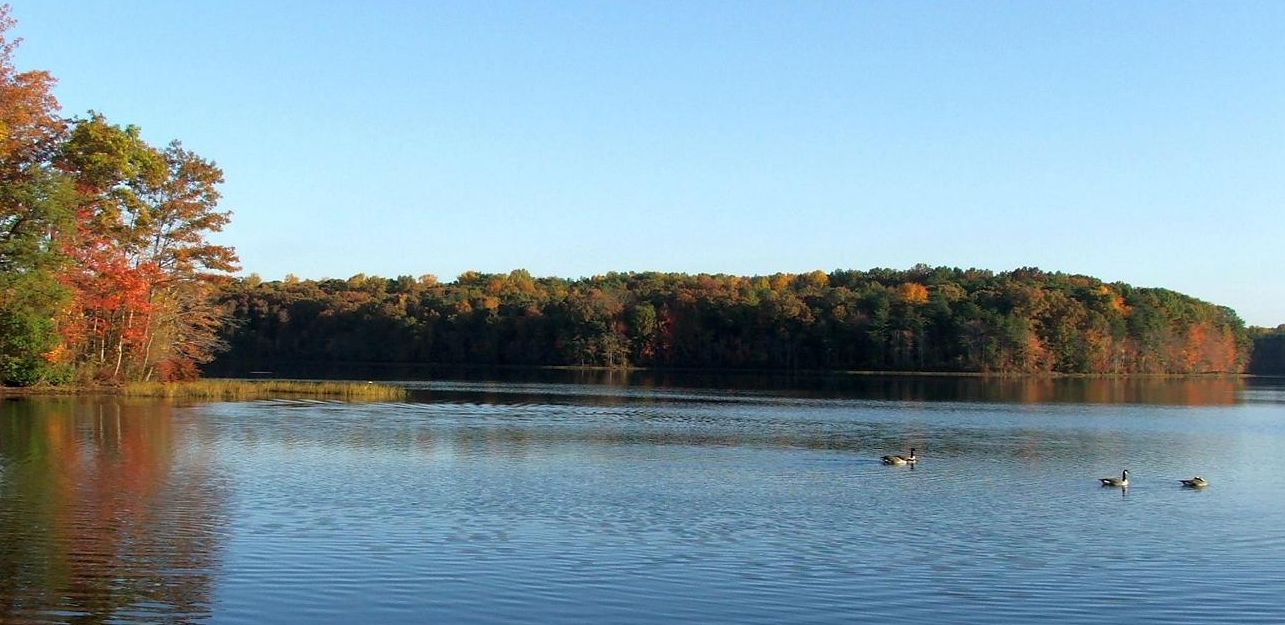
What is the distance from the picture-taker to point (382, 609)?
12188 millimetres

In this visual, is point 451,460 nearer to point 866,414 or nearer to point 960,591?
point 960,591

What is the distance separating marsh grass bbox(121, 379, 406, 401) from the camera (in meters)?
47.2

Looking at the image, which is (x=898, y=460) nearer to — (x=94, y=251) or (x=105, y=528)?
(x=105, y=528)

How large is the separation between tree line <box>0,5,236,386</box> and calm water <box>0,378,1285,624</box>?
7.07 m

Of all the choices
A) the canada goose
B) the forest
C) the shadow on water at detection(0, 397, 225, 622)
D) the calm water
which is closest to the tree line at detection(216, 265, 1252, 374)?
the forest

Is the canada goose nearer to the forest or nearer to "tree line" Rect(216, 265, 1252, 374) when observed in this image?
the forest

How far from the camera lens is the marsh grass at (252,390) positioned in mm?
47250

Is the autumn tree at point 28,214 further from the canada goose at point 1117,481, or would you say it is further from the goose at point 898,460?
the canada goose at point 1117,481

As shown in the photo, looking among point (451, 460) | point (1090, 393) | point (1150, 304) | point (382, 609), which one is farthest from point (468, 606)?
point (1150, 304)

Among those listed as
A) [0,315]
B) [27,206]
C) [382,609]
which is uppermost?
[27,206]

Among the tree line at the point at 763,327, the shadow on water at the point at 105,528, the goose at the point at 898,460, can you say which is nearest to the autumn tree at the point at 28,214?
the shadow on water at the point at 105,528

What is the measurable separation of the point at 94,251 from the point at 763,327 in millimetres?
77630

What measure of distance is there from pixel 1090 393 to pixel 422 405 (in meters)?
43.6

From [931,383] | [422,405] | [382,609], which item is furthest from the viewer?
[931,383]
